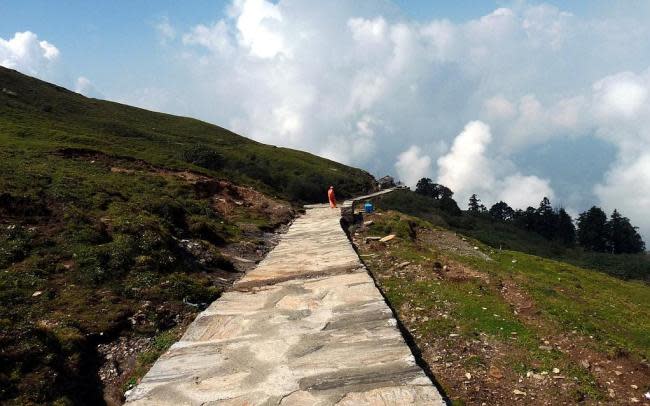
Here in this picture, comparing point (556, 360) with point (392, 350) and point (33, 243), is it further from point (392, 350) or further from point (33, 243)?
point (33, 243)

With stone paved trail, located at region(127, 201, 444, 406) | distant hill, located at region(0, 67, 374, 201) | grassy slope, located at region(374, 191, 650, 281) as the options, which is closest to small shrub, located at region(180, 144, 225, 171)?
distant hill, located at region(0, 67, 374, 201)

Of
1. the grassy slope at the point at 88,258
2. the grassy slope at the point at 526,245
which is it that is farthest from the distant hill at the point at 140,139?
the grassy slope at the point at 526,245

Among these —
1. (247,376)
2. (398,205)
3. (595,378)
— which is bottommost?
(247,376)

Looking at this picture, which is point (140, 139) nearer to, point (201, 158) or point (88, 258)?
point (201, 158)

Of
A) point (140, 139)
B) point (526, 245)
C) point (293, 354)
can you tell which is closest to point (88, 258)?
point (293, 354)

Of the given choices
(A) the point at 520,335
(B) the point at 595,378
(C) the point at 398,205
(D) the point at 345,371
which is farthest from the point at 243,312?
(C) the point at 398,205

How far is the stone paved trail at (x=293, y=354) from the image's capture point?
6633 mm

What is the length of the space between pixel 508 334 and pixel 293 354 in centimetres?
483

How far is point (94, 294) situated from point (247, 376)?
606cm

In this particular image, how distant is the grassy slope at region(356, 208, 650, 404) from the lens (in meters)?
7.87

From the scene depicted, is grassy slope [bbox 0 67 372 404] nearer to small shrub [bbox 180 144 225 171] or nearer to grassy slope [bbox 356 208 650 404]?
grassy slope [bbox 356 208 650 404]

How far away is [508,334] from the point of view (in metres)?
9.86

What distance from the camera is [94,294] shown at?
11383 mm

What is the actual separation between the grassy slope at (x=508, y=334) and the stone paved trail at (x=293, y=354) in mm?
1207
